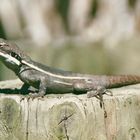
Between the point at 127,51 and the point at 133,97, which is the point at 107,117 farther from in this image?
the point at 127,51

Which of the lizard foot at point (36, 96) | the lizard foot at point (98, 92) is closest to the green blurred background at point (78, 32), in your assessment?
the lizard foot at point (98, 92)

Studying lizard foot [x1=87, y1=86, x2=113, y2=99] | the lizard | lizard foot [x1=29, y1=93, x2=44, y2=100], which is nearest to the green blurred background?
the lizard

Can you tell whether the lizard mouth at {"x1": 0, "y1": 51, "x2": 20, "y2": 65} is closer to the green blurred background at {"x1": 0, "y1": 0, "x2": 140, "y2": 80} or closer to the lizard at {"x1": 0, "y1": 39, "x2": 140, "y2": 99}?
the lizard at {"x1": 0, "y1": 39, "x2": 140, "y2": 99}

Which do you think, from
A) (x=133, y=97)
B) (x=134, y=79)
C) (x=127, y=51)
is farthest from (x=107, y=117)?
(x=127, y=51)

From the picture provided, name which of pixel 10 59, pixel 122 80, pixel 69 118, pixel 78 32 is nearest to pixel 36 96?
pixel 69 118

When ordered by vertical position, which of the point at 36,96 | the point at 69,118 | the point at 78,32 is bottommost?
the point at 69,118

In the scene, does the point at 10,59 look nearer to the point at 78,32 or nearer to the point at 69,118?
the point at 69,118

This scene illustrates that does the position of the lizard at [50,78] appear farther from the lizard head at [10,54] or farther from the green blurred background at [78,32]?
the green blurred background at [78,32]
